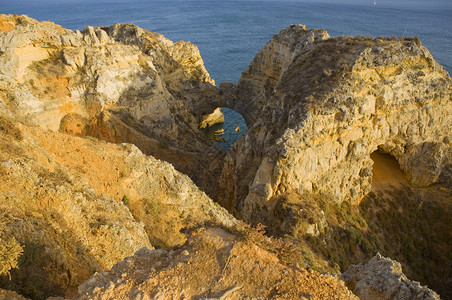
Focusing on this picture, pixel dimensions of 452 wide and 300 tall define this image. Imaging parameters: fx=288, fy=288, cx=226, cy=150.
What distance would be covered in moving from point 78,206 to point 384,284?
12.2 meters

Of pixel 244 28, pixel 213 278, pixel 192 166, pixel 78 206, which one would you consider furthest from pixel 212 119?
pixel 244 28

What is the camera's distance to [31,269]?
8.26 m

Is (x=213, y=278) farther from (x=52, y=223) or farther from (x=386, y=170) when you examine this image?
(x=386, y=170)

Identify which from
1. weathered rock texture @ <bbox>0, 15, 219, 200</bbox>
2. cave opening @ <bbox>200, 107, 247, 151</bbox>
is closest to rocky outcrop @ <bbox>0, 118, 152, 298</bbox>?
weathered rock texture @ <bbox>0, 15, 219, 200</bbox>

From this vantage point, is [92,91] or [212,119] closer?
[92,91]

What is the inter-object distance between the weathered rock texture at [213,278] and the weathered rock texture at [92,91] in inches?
793

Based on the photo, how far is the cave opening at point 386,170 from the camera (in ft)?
83.5

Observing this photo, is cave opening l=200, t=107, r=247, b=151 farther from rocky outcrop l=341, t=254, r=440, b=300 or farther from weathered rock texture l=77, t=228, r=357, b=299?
weathered rock texture l=77, t=228, r=357, b=299

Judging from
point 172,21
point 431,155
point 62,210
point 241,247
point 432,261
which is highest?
point 172,21

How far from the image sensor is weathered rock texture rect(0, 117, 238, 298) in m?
8.76

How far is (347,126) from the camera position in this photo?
2139cm

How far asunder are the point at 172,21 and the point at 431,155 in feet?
397

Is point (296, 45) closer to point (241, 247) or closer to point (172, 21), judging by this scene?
point (241, 247)

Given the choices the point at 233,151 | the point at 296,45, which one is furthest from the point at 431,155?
the point at 296,45
